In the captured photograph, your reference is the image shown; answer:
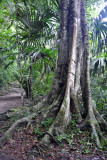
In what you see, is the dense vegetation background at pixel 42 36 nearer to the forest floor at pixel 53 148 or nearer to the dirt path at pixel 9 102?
the dirt path at pixel 9 102

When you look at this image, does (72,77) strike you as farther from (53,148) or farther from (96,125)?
(53,148)

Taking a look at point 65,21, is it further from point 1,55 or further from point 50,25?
point 1,55

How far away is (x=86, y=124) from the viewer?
3605 millimetres

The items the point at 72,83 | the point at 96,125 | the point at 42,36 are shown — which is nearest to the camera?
the point at 96,125

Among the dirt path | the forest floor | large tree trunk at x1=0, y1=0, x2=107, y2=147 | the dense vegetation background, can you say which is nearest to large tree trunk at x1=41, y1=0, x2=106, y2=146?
large tree trunk at x1=0, y1=0, x2=107, y2=147

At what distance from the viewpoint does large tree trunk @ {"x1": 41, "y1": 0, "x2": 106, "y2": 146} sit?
3.68 m

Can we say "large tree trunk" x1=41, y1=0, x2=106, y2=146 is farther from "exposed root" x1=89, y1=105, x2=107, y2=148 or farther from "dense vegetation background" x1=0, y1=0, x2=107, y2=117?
"dense vegetation background" x1=0, y1=0, x2=107, y2=117

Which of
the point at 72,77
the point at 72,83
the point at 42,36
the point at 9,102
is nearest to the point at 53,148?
the point at 72,83

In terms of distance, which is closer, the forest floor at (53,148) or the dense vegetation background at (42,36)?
the forest floor at (53,148)

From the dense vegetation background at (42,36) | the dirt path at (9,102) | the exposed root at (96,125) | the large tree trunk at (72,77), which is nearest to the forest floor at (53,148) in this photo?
the exposed root at (96,125)

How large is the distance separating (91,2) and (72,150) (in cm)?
711

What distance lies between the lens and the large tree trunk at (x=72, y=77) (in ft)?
12.1

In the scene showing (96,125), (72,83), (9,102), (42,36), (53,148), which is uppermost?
(42,36)

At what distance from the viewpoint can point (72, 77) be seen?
4230mm
